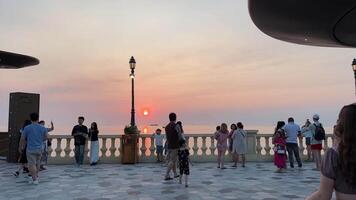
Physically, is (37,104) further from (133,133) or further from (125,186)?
(125,186)

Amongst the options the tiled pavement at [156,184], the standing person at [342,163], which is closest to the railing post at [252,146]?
the tiled pavement at [156,184]

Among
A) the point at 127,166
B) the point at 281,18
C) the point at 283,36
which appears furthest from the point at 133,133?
the point at 281,18

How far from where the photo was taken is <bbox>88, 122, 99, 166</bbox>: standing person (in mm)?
15617

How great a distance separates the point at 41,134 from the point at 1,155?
10.7 m

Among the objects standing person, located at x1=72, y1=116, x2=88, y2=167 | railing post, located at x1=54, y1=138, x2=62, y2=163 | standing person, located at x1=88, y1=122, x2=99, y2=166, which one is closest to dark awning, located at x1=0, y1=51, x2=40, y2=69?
standing person, located at x1=72, y1=116, x2=88, y2=167

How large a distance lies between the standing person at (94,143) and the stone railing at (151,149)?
0.69 m

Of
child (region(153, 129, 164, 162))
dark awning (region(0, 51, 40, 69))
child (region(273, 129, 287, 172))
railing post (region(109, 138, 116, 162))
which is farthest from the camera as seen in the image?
railing post (region(109, 138, 116, 162))

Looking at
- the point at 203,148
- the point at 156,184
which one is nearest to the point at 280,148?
the point at 203,148

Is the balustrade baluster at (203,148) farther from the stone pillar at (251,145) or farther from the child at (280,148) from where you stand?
the child at (280,148)

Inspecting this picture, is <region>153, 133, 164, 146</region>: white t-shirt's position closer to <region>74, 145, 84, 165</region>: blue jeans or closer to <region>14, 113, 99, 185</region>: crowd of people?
<region>14, 113, 99, 185</region>: crowd of people

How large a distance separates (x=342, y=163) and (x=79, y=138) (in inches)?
553

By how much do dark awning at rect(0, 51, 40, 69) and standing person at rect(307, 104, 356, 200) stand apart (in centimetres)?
1074

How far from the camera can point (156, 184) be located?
34.4 ft

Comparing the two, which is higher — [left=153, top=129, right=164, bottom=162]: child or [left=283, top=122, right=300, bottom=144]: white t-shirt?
[left=283, top=122, right=300, bottom=144]: white t-shirt
